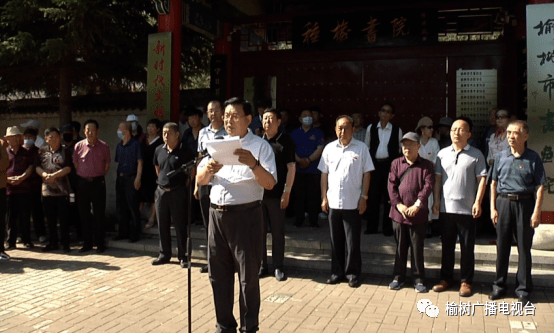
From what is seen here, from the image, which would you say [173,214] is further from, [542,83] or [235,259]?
[542,83]

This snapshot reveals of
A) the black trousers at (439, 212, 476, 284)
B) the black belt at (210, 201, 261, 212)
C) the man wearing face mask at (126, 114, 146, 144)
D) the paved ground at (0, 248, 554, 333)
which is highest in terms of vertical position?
the man wearing face mask at (126, 114, 146, 144)

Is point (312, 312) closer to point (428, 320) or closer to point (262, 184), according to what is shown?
point (428, 320)

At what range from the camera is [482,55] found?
9141mm

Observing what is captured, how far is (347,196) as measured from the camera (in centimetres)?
582

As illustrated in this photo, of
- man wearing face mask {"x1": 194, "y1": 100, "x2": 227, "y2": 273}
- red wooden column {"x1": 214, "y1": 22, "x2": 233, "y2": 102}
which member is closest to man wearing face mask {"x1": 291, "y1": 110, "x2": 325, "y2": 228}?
man wearing face mask {"x1": 194, "y1": 100, "x2": 227, "y2": 273}

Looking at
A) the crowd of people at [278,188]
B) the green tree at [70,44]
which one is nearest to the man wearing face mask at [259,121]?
the crowd of people at [278,188]

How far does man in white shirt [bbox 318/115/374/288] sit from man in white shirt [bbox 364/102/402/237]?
5.46 ft

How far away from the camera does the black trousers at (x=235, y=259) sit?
12.5ft

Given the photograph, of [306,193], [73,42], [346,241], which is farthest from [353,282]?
[73,42]

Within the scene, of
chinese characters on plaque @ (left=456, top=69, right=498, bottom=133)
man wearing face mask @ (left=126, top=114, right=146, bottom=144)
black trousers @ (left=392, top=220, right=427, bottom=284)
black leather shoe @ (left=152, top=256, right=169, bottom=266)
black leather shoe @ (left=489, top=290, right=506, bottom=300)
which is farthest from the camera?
chinese characters on plaque @ (left=456, top=69, right=498, bottom=133)

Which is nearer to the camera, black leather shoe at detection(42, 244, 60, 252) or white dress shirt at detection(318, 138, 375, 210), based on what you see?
white dress shirt at detection(318, 138, 375, 210)

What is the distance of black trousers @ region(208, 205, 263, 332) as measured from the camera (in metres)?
3.81

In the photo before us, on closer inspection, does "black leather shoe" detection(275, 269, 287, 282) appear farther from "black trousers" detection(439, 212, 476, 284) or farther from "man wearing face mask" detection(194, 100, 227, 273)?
"black trousers" detection(439, 212, 476, 284)

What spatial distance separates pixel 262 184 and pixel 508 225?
9.80 feet
